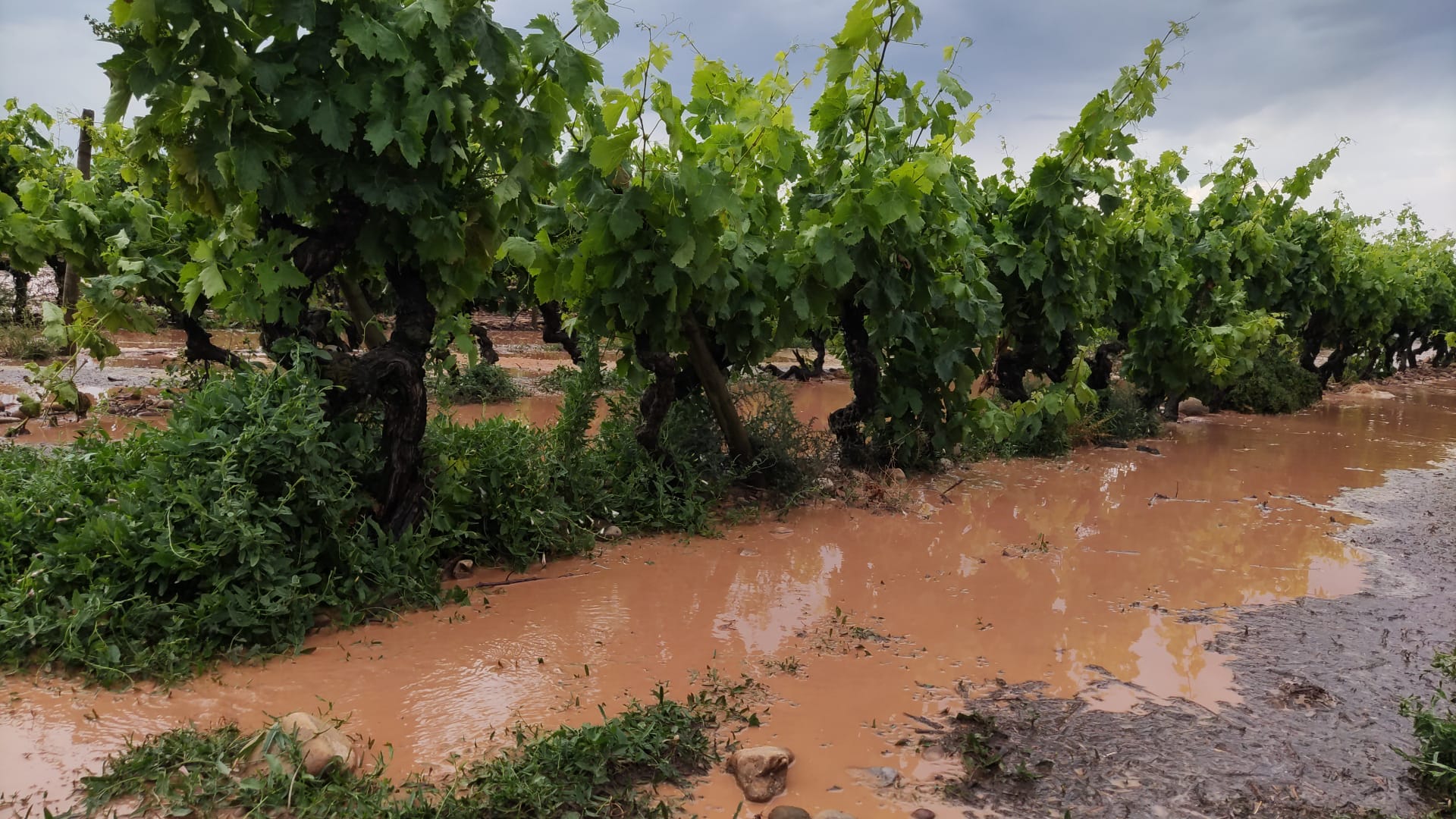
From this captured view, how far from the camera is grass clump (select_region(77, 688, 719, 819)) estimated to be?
255 centimetres

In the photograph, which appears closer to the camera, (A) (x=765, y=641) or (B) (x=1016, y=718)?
(B) (x=1016, y=718)

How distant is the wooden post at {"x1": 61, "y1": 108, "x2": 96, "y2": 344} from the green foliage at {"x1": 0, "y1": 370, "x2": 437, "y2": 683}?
11.4 feet

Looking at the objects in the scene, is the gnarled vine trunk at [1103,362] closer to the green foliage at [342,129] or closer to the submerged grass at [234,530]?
the submerged grass at [234,530]

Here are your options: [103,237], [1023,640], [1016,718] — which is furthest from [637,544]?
[103,237]

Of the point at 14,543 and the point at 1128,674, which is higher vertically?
the point at 14,543

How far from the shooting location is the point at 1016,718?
3.35 m

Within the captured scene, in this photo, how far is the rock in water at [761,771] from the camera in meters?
2.76

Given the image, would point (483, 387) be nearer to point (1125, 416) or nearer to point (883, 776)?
point (1125, 416)

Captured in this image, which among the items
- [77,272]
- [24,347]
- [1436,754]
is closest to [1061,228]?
[1436,754]

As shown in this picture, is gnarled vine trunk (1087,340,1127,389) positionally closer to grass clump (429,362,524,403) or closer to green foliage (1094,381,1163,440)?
green foliage (1094,381,1163,440)

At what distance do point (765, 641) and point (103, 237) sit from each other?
652cm

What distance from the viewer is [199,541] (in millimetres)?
3695

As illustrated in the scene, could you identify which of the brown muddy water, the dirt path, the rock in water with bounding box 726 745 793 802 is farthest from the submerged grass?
the dirt path

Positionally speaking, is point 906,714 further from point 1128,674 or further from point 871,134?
point 871,134
